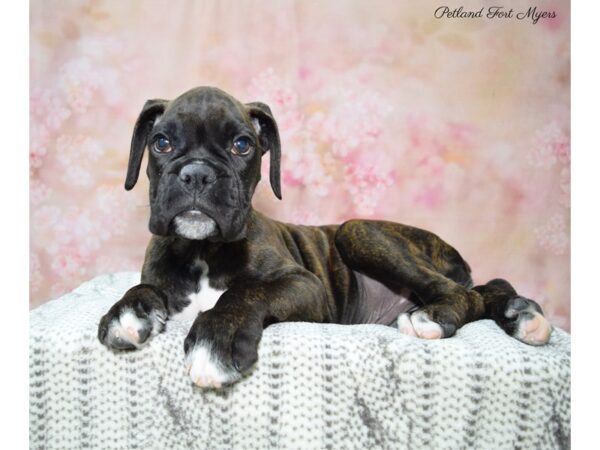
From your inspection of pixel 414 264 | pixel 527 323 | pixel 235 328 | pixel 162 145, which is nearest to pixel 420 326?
pixel 527 323

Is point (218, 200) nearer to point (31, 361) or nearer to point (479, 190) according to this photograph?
point (31, 361)

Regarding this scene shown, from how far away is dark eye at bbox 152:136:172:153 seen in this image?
2699mm

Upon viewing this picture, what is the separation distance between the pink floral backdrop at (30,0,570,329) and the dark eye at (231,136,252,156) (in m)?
1.80

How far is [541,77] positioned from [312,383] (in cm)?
321

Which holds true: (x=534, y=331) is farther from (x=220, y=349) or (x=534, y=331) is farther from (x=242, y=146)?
(x=242, y=146)

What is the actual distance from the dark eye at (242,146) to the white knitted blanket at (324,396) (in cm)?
89

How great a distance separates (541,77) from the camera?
4.34 meters

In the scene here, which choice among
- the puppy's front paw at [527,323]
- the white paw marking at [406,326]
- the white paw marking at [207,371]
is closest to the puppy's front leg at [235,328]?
the white paw marking at [207,371]

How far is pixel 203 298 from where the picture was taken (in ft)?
9.27

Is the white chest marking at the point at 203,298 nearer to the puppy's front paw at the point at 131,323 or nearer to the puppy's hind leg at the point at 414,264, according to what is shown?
the puppy's front paw at the point at 131,323

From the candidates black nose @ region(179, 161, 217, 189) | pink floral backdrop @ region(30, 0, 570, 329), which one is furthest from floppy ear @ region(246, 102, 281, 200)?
pink floral backdrop @ region(30, 0, 570, 329)

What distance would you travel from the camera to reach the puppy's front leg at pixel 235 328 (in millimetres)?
2129

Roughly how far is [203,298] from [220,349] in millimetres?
709

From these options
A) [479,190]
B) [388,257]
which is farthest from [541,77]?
[388,257]
